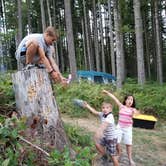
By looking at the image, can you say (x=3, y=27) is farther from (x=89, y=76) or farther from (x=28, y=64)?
(x=28, y=64)

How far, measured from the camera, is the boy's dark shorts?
7.15m

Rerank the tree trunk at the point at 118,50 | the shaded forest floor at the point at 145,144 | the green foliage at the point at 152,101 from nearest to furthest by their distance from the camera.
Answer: the shaded forest floor at the point at 145,144, the green foliage at the point at 152,101, the tree trunk at the point at 118,50

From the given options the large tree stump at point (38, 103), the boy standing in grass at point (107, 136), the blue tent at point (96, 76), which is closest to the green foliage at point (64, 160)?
the large tree stump at point (38, 103)

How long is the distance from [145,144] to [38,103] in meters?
4.53

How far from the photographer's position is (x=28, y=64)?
6633mm

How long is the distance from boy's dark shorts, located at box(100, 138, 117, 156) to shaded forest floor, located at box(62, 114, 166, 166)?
0.28 m

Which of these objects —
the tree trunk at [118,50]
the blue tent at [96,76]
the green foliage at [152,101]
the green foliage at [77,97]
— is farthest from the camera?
the blue tent at [96,76]

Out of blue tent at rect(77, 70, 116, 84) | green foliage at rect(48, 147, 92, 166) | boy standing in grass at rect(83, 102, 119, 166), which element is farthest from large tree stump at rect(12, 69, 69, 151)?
blue tent at rect(77, 70, 116, 84)

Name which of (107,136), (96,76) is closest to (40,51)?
(107,136)

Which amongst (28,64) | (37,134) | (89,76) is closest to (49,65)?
(28,64)

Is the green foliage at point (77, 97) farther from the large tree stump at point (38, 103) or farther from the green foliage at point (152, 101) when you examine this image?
the large tree stump at point (38, 103)

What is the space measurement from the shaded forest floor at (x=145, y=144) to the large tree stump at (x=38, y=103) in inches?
43.9

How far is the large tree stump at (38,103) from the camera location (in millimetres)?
6215

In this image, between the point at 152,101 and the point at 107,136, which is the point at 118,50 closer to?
the point at 152,101
